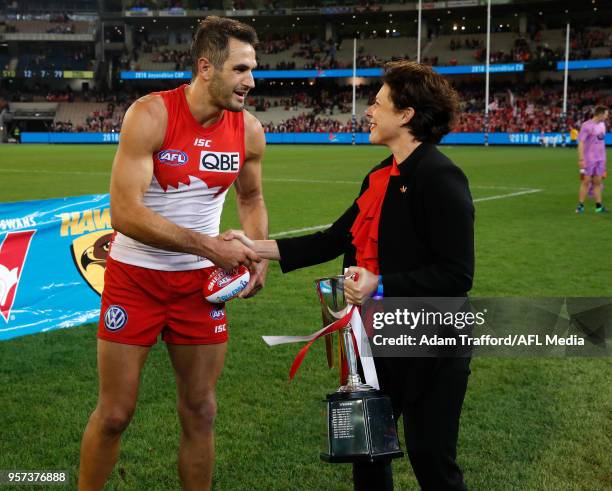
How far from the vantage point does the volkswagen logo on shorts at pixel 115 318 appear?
351 centimetres

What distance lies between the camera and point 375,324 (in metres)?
3.02

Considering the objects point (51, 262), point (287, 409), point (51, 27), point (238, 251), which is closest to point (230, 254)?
point (238, 251)

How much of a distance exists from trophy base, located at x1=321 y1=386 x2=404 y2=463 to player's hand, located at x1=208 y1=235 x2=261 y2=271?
41.1 inches

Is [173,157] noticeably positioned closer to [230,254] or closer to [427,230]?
[230,254]

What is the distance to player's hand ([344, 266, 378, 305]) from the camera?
8.79 feet

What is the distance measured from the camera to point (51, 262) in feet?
22.9

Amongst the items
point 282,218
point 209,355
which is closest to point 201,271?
point 209,355

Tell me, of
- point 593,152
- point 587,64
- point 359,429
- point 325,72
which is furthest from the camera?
point 325,72

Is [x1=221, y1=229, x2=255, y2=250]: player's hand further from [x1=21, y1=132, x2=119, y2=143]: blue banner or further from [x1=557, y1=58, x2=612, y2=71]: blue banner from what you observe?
[x1=21, y1=132, x2=119, y2=143]: blue banner

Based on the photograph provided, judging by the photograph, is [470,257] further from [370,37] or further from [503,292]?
[370,37]

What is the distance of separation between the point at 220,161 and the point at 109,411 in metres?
1.30

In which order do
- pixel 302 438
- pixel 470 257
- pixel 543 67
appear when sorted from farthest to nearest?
pixel 543 67 < pixel 302 438 < pixel 470 257

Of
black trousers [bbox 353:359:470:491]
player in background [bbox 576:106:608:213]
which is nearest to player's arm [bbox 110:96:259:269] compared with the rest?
black trousers [bbox 353:359:470:491]

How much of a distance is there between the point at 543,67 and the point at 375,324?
60010mm
